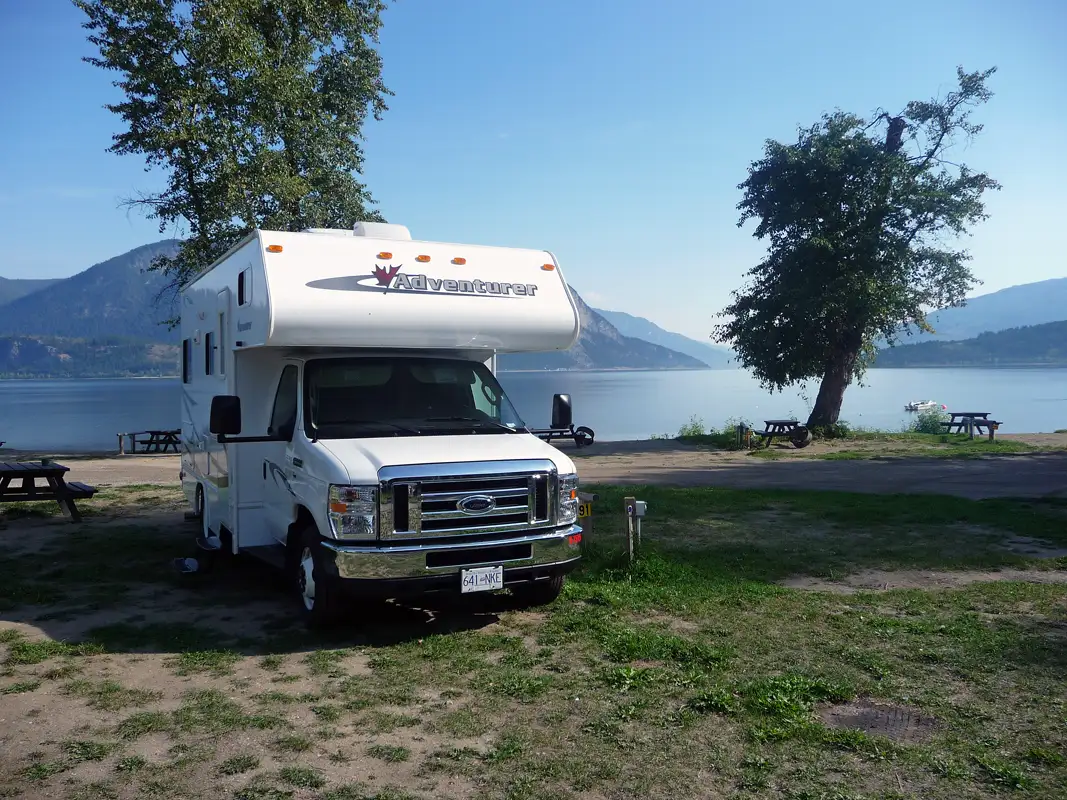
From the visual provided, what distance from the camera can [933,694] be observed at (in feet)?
18.1

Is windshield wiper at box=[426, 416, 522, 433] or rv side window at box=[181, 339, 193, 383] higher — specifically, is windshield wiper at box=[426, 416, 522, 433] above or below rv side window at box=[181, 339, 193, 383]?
below

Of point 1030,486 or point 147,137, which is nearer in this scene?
point 1030,486

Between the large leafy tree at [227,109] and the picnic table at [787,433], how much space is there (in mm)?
14508

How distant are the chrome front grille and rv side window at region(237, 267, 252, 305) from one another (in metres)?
2.41

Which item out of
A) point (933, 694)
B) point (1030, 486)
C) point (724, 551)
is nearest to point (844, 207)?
point (1030, 486)

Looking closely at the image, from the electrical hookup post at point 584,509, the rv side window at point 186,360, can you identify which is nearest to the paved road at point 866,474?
the electrical hookup post at point 584,509

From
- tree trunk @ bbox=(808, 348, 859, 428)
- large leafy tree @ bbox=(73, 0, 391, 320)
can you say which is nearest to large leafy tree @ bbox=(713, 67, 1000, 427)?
tree trunk @ bbox=(808, 348, 859, 428)

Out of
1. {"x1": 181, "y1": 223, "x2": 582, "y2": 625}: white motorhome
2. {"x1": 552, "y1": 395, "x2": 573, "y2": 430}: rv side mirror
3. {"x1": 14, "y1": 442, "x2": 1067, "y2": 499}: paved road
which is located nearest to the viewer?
{"x1": 181, "y1": 223, "x2": 582, "y2": 625}: white motorhome

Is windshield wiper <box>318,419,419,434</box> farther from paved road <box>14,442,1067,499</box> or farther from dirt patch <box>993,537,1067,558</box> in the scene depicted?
paved road <box>14,442,1067,499</box>

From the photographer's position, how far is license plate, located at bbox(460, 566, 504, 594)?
22.2 ft

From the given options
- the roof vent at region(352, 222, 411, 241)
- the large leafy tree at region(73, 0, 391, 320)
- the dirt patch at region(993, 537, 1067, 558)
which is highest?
the large leafy tree at region(73, 0, 391, 320)

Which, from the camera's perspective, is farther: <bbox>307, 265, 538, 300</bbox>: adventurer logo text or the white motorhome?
<bbox>307, 265, 538, 300</bbox>: adventurer logo text

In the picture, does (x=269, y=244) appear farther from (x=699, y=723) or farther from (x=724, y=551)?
(x=724, y=551)

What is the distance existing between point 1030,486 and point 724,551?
335 inches
